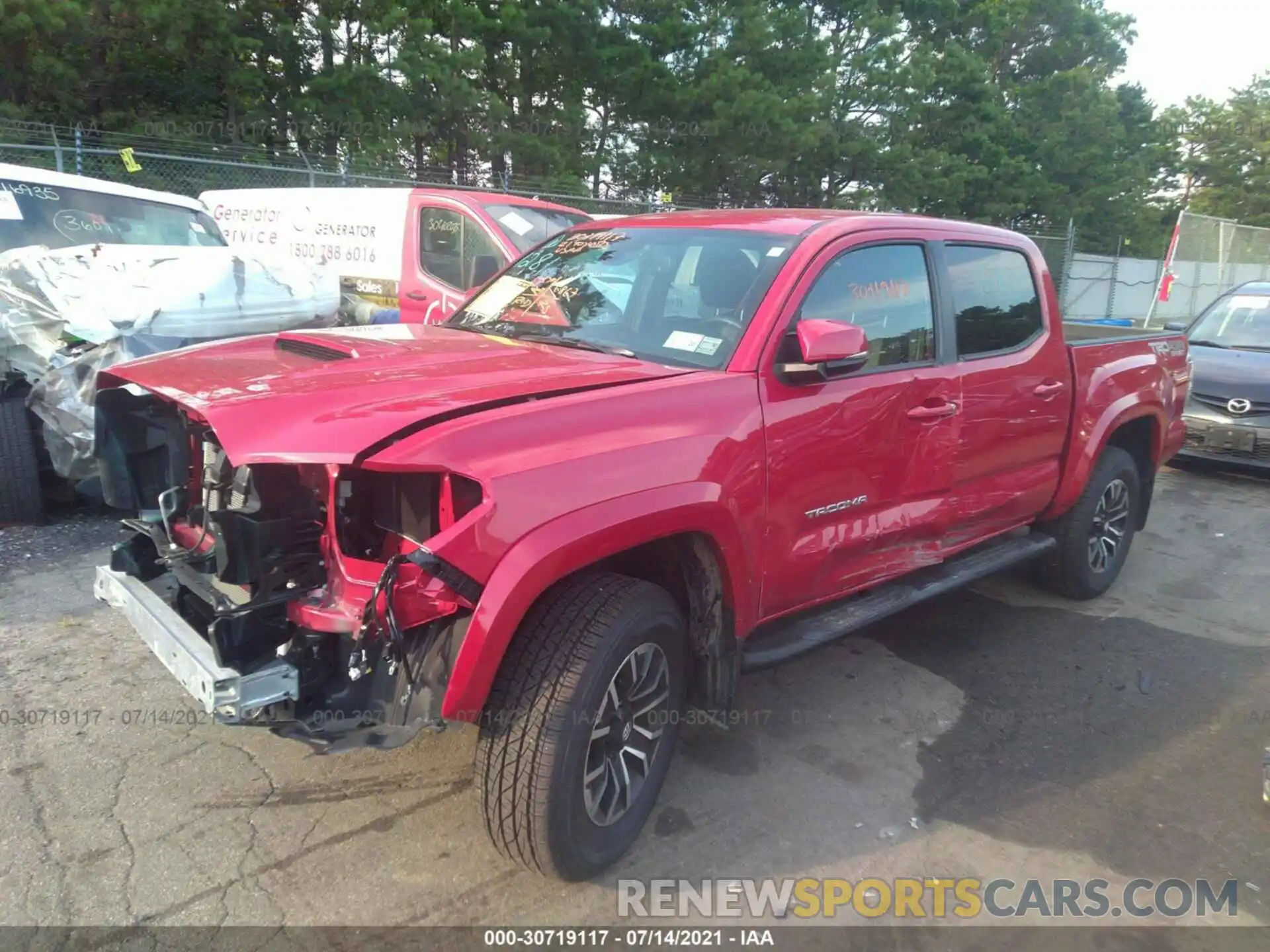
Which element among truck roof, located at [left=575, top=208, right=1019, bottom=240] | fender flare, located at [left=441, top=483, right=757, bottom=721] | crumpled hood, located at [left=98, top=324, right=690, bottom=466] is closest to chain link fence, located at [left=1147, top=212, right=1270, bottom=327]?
truck roof, located at [left=575, top=208, right=1019, bottom=240]

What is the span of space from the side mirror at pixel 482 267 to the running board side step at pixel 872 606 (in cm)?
516

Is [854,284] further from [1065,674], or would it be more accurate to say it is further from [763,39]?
[763,39]

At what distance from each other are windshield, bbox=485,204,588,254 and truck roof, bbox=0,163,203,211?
251cm

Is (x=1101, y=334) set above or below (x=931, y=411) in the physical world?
above

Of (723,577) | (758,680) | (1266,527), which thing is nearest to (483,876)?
(723,577)

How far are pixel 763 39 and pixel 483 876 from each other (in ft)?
67.1

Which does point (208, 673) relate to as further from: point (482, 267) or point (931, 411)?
point (482, 267)

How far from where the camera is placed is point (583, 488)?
239cm

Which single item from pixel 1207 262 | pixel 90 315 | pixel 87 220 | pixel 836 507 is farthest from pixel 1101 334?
pixel 1207 262

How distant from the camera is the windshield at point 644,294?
3162 mm

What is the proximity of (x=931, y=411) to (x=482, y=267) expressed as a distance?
541cm

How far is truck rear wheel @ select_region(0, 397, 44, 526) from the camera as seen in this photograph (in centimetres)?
491

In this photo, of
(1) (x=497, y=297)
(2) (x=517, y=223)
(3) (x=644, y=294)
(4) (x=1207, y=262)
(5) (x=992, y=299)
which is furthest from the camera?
(4) (x=1207, y=262)

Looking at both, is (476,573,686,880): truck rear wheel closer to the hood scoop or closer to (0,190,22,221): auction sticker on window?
the hood scoop
